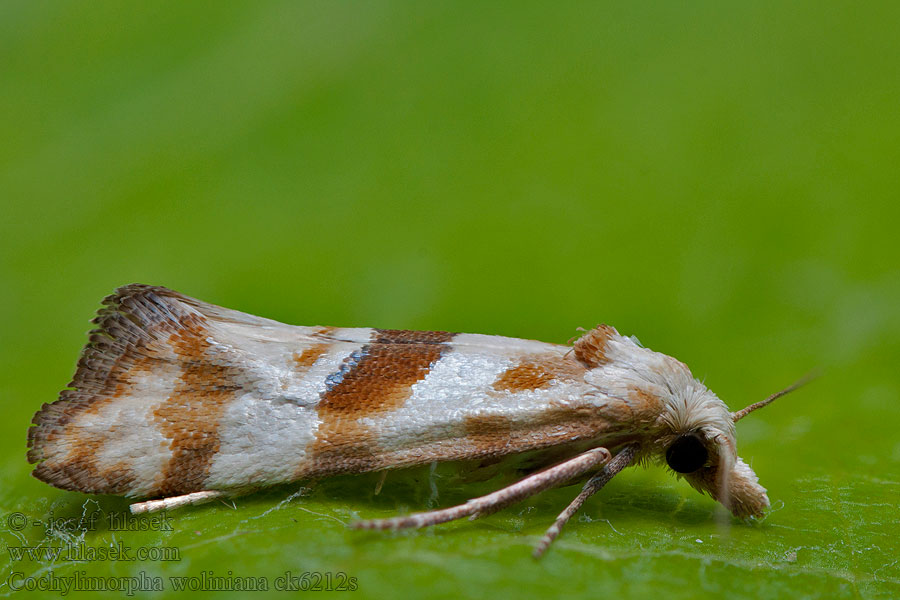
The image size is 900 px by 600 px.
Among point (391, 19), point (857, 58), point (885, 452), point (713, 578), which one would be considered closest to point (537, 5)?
point (391, 19)

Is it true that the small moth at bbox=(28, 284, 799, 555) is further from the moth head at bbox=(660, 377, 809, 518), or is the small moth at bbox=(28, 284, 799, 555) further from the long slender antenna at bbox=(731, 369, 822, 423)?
the long slender antenna at bbox=(731, 369, 822, 423)

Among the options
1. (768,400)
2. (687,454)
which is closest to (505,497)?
(687,454)

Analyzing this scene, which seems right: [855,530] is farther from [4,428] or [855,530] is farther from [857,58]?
[4,428]

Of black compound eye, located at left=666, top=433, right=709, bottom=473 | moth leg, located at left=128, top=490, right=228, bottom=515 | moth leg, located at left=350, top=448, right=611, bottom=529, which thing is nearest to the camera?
moth leg, located at left=350, top=448, right=611, bottom=529

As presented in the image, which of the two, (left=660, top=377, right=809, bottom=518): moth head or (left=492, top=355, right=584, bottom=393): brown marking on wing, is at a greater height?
(left=492, top=355, right=584, bottom=393): brown marking on wing

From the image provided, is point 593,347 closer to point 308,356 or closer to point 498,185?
point 308,356

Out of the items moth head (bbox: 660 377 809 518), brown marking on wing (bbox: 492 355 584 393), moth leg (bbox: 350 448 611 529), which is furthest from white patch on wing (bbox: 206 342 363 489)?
moth head (bbox: 660 377 809 518)
